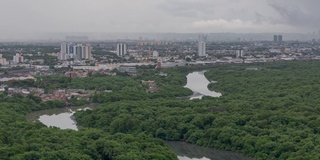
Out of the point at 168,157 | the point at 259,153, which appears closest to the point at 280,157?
the point at 259,153

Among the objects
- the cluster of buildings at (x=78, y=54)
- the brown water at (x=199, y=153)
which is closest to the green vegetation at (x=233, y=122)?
the brown water at (x=199, y=153)

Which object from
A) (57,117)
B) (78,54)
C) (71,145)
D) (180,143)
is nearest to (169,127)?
(180,143)

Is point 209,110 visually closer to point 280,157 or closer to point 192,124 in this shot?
point 192,124

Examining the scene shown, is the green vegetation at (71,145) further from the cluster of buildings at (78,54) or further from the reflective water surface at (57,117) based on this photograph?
the cluster of buildings at (78,54)

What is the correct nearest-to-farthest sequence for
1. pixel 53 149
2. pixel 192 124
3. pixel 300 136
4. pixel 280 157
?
pixel 53 149 < pixel 280 157 < pixel 300 136 < pixel 192 124

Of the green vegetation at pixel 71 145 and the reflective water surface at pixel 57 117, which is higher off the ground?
the green vegetation at pixel 71 145

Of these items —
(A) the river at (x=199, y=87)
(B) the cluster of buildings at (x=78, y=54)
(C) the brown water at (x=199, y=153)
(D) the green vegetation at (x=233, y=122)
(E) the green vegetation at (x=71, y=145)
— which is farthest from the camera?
(B) the cluster of buildings at (x=78, y=54)

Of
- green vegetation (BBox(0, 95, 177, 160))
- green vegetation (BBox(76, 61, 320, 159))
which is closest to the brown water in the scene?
green vegetation (BBox(76, 61, 320, 159))

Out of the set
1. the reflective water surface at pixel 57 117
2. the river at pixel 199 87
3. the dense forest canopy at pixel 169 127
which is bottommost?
the reflective water surface at pixel 57 117
